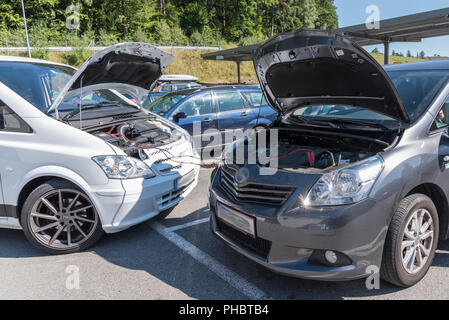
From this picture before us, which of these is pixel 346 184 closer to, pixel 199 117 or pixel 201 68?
pixel 199 117

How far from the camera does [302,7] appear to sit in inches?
2522

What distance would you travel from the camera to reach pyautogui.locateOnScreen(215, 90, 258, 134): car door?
22.8ft

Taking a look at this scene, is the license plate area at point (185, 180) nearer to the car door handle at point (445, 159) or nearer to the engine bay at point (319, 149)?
the engine bay at point (319, 149)

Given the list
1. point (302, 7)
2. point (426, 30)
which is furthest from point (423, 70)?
point (302, 7)

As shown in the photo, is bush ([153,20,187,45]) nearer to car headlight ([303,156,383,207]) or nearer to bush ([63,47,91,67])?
bush ([63,47,91,67])

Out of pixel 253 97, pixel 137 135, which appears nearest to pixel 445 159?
pixel 137 135

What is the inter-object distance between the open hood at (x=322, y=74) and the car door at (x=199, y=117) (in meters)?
3.21

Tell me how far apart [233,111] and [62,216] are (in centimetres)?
462

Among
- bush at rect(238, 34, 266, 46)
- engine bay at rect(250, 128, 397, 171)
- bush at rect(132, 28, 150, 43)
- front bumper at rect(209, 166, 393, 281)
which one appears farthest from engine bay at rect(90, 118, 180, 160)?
bush at rect(238, 34, 266, 46)

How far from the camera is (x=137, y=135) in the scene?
401 centimetres

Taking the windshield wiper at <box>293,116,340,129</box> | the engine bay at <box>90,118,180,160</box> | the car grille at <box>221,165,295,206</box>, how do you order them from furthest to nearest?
the engine bay at <box>90,118,180,160</box>, the windshield wiper at <box>293,116,340,129</box>, the car grille at <box>221,165,295,206</box>

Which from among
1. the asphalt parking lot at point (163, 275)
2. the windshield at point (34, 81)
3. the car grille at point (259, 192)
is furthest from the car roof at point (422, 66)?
the windshield at point (34, 81)

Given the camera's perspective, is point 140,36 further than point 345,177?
Yes

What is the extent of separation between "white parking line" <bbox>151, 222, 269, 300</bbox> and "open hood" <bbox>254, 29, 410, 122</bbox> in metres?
1.73
